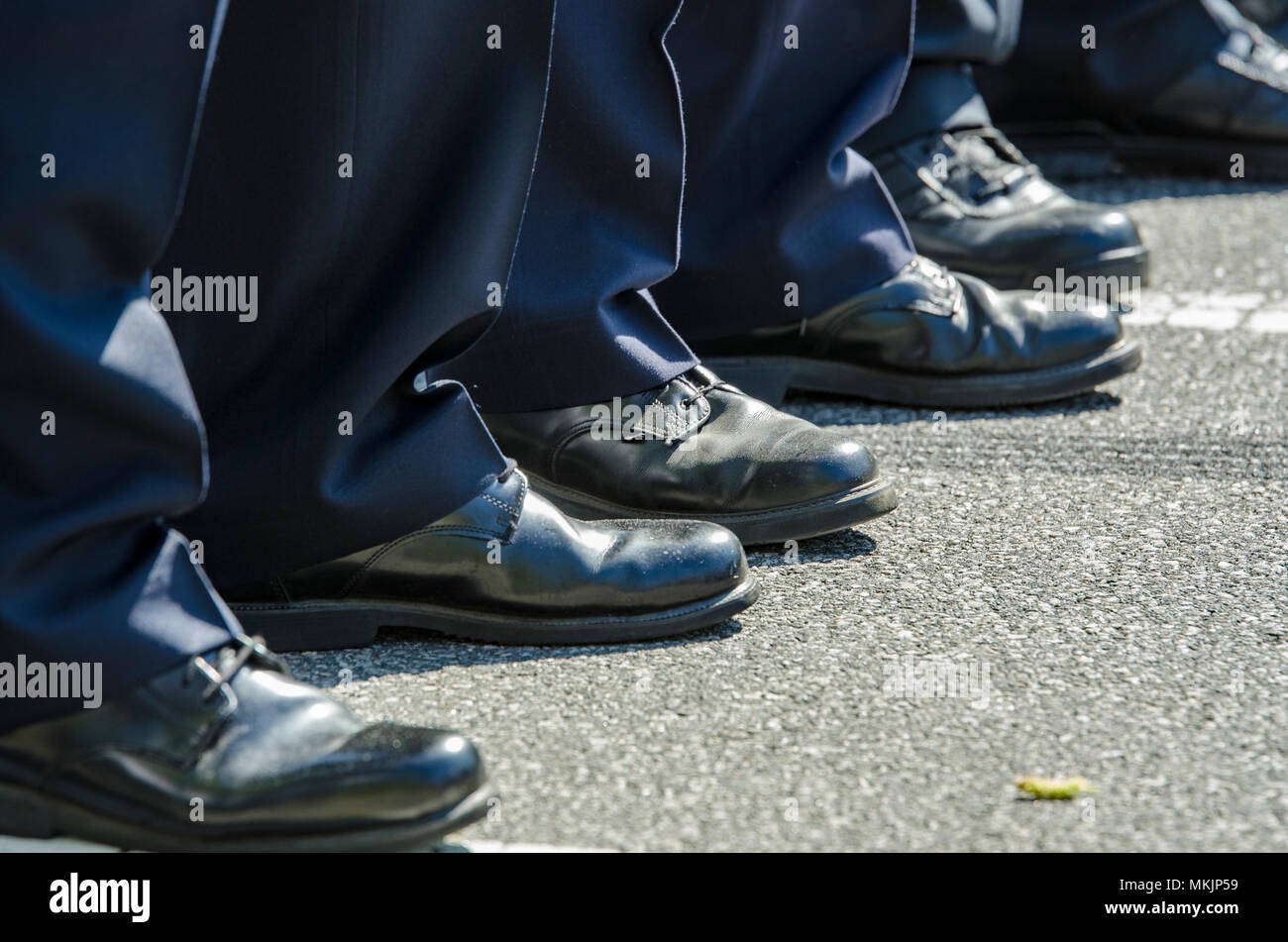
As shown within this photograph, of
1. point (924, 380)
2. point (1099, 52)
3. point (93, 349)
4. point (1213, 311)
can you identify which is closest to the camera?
point (93, 349)

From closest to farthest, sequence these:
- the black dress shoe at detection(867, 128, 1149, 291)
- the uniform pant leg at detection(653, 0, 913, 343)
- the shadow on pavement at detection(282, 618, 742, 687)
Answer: the shadow on pavement at detection(282, 618, 742, 687)
the uniform pant leg at detection(653, 0, 913, 343)
the black dress shoe at detection(867, 128, 1149, 291)

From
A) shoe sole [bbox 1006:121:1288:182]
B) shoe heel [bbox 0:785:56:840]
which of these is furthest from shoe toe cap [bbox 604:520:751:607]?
shoe sole [bbox 1006:121:1288:182]

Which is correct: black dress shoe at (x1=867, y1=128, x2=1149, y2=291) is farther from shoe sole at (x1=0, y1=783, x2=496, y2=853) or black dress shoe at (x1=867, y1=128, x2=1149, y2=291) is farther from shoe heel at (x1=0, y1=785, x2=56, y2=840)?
shoe heel at (x1=0, y1=785, x2=56, y2=840)

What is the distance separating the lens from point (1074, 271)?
2.91 m

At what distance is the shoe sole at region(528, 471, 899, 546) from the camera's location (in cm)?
189

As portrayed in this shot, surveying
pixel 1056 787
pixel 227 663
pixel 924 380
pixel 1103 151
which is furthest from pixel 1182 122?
pixel 227 663

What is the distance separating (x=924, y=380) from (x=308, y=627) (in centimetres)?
121

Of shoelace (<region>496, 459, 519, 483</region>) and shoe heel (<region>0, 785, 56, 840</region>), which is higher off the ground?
shoelace (<region>496, 459, 519, 483</region>)

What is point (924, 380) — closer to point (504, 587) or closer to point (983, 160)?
point (983, 160)

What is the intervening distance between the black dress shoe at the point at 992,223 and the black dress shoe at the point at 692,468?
1104 millimetres

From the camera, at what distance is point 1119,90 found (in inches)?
162

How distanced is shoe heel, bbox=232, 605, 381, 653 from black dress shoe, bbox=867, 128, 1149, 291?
64.3 inches

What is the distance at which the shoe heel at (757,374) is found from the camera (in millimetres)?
2484
